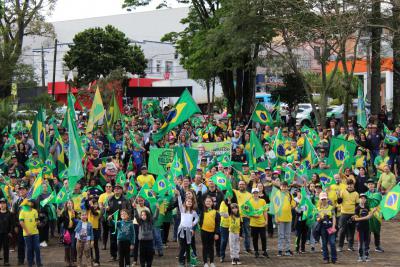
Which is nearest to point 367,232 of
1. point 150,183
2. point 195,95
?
point 150,183

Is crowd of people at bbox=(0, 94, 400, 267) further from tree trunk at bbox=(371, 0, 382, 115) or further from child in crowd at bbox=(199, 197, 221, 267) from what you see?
tree trunk at bbox=(371, 0, 382, 115)

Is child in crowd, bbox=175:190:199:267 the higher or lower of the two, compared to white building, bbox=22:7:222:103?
lower

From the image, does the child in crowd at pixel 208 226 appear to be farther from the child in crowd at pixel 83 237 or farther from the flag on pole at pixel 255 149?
the flag on pole at pixel 255 149

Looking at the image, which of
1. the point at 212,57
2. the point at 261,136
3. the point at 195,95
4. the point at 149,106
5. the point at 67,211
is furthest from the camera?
the point at 195,95

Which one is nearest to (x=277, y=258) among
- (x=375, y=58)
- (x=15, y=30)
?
(x=375, y=58)

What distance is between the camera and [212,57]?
33.1 meters

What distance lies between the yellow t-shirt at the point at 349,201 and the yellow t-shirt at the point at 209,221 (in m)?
3.19

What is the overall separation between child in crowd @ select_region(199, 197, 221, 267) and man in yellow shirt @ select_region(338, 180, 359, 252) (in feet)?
10.1

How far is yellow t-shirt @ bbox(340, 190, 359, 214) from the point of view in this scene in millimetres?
16297

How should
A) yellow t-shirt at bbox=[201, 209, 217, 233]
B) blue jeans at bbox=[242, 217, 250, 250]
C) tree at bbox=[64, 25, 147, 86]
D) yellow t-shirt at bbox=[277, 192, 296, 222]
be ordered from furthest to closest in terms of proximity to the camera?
tree at bbox=[64, 25, 147, 86]
blue jeans at bbox=[242, 217, 250, 250]
yellow t-shirt at bbox=[277, 192, 296, 222]
yellow t-shirt at bbox=[201, 209, 217, 233]

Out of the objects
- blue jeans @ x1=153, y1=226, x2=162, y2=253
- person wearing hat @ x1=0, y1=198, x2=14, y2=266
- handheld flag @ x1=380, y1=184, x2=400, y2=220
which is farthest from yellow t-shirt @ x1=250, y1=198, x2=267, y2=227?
person wearing hat @ x1=0, y1=198, x2=14, y2=266

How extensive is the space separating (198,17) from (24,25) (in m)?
8.87

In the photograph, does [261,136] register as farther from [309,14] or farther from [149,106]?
[149,106]

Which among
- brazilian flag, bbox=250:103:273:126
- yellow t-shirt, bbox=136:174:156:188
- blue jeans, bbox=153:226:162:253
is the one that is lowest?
blue jeans, bbox=153:226:162:253
